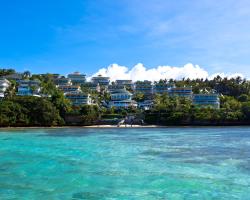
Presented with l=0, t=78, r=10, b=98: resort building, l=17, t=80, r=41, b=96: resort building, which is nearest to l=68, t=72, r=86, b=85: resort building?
l=17, t=80, r=41, b=96: resort building

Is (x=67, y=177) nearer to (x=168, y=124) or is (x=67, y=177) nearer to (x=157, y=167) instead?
(x=157, y=167)

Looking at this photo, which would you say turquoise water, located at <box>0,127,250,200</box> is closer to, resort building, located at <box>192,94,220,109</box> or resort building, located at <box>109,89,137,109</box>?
resort building, located at <box>109,89,137,109</box>

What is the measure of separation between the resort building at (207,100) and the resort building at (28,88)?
41.5 metres

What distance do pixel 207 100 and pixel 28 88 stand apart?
1865 inches

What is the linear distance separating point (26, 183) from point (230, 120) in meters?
69.3

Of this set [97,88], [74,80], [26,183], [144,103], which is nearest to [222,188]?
[26,183]

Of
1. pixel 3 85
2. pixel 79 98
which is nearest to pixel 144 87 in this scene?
pixel 79 98

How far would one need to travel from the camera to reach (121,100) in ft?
317

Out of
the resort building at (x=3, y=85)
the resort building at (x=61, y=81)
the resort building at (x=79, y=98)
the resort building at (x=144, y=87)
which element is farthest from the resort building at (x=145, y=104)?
the resort building at (x=3, y=85)

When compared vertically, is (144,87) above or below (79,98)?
above

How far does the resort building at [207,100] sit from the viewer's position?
304ft

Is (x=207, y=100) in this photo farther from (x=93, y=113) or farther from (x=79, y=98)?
(x=79, y=98)

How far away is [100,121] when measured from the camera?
79312 mm

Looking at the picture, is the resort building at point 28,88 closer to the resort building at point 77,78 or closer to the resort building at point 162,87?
the resort building at point 77,78
